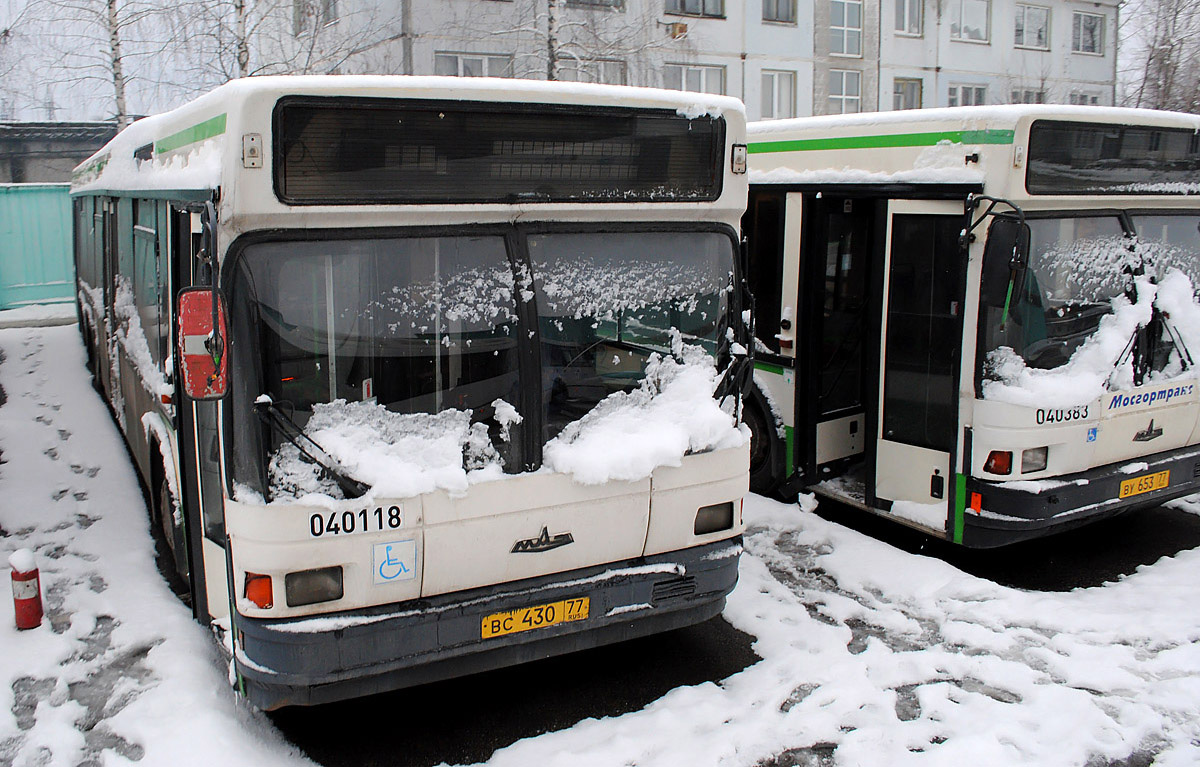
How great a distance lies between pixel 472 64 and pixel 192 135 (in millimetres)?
18018

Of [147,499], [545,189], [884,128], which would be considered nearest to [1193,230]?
[884,128]

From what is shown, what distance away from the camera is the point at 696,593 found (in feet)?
16.4

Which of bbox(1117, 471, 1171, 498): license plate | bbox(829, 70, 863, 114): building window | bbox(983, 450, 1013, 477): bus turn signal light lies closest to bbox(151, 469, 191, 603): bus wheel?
bbox(983, 450, 1013, 477): bus turn signal light

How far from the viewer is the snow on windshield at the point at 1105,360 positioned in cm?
616

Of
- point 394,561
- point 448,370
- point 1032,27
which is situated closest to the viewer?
point 394,561

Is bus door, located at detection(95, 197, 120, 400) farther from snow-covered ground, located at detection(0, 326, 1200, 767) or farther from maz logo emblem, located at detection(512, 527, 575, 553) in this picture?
maz logo emblem, located at detection(512, 527, 575, 553)

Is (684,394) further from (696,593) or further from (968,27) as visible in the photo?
(968,27)

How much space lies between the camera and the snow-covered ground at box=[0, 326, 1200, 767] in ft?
14.5

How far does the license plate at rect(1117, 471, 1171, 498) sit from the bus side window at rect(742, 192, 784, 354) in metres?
2.58

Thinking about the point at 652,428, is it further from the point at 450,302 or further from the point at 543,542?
the point at 450,302

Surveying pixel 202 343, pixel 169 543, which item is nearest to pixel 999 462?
pixel 202 343

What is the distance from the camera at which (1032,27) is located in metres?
31.6

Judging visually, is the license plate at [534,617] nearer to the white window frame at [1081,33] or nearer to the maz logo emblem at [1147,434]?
the maz logo emblem at [1147,434]

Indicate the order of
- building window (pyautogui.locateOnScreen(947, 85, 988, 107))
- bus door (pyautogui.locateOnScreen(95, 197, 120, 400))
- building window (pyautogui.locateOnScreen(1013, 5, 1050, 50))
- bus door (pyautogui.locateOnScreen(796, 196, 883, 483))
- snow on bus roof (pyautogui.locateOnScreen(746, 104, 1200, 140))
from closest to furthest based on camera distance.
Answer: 1. snow on bus roof (pyautogui.locateOnScreen(746, 104, 1200, 140))
2. bus door (pyautogui.locateOnScreen(796, 196, 883, 483))
3. bus door (pyautogui.locateOnScreen(95, 197, 120, 400))
4. building window (pyautogui.locateOnScreen(947, 85, 988, 107))
5. building window (pyautogui.locateOnScreen(1013, 5, 1050, 50))
